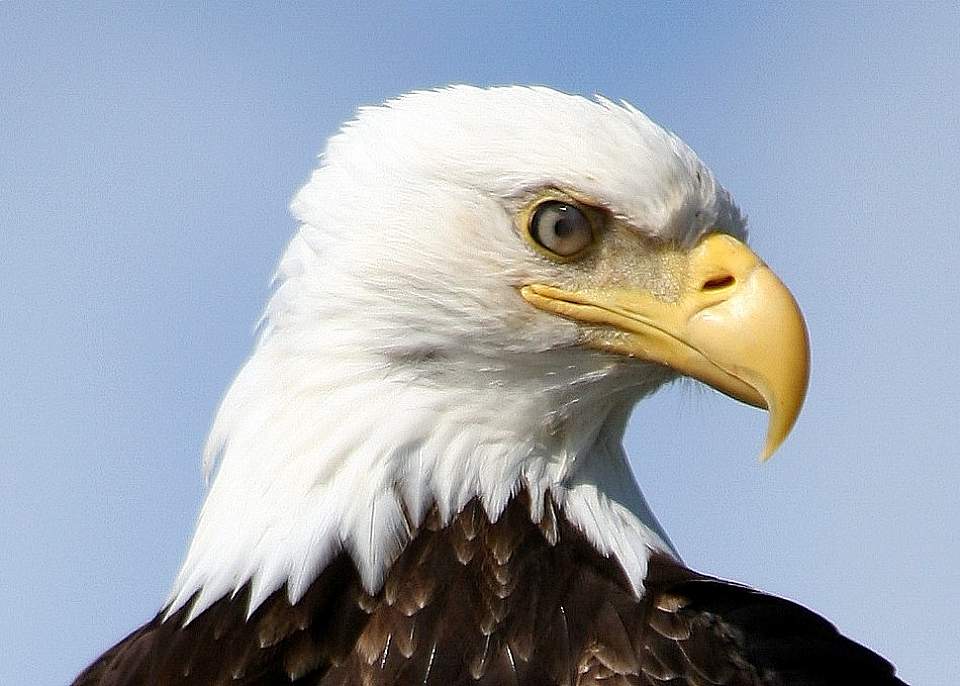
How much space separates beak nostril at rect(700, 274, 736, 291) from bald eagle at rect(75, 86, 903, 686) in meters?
0.01

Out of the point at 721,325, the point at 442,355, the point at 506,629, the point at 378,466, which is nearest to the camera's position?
the point at 506,629

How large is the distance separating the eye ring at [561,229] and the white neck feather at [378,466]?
0.37 m

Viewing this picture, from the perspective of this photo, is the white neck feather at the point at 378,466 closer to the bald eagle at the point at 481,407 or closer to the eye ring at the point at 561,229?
the bald eagle at the point at 481,407

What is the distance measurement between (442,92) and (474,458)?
1187mm

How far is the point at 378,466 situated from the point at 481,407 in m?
0.36

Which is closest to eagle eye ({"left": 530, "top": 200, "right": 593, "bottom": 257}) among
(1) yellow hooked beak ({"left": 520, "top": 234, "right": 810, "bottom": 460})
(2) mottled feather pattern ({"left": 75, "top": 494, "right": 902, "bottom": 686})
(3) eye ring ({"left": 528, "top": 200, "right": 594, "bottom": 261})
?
(3) eye ring ({"left": 528, "top": 200, "right": 594, "bottom": 261})

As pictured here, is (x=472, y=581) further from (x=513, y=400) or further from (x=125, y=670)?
(x=125, y=670)

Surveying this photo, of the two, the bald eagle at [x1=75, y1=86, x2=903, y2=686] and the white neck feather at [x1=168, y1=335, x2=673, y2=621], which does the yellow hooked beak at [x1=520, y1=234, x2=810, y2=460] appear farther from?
the white neck feather at [x1=168, y1=335, x2=673, y2=621]

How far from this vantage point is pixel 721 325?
6.41 meters

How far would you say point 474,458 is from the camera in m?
6.52

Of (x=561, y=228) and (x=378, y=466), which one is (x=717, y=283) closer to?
(x=561, y=228)

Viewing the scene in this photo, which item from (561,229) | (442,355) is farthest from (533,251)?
(442,355)

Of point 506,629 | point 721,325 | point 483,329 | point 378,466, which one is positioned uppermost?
point 721,325

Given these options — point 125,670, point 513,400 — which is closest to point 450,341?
point 513,400
